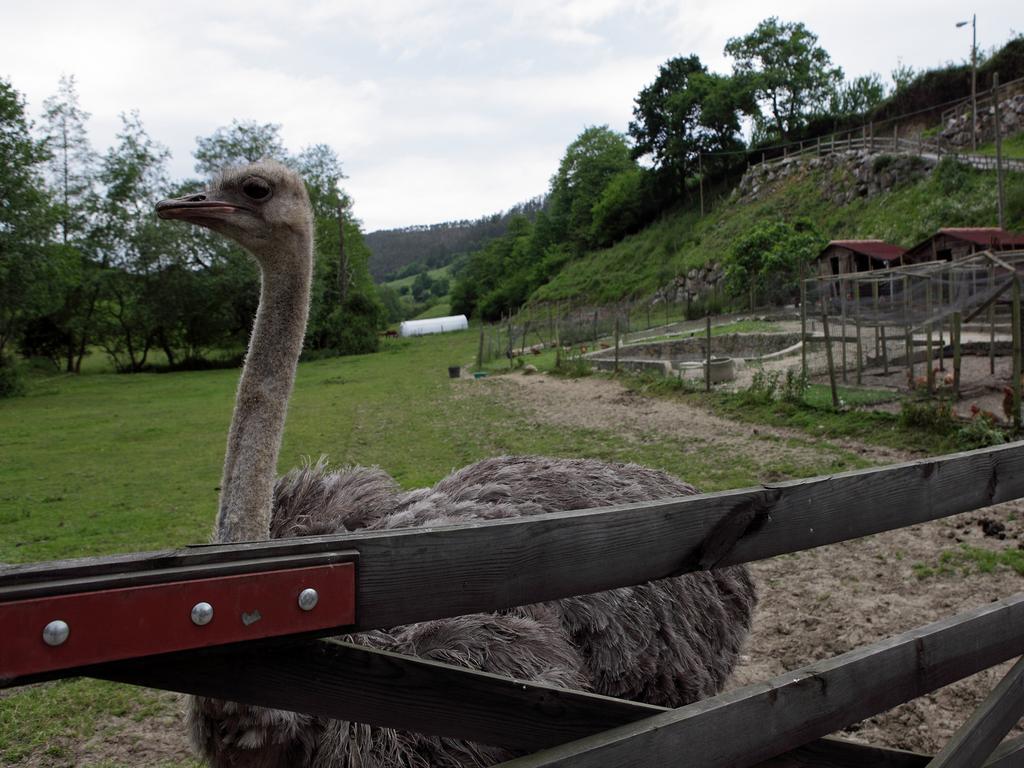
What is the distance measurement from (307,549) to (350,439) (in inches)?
412

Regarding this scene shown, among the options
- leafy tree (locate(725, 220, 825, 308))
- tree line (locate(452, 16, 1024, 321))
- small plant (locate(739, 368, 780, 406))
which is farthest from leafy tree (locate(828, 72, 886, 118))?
small plant (locate(739, 368, 780, 406))

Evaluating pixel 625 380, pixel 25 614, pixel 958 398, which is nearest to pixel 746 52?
pixel 625 380

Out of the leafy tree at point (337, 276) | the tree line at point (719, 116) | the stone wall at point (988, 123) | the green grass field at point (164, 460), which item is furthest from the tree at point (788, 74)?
the green grass field at point (164, 460)

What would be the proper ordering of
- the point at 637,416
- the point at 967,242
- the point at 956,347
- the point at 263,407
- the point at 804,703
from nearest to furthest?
the point at 804,703 < the point at 263,407 < the point at 956,347 < the point at 637,416 < the point at 967,242

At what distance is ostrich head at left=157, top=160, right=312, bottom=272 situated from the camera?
2607mm

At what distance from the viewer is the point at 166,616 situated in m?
0.98

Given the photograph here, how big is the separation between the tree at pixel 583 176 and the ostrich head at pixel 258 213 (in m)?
66.2

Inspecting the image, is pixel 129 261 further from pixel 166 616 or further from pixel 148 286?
pixel 166 616

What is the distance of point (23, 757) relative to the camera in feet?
10.7

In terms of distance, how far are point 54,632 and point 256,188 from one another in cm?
203

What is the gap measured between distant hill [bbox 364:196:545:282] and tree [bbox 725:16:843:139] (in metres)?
78.2

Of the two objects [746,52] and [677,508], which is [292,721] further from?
[746,52]

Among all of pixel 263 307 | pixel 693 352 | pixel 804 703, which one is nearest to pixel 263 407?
pixel 263 307

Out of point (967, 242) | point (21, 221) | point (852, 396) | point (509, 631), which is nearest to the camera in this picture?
point (509, 631)
